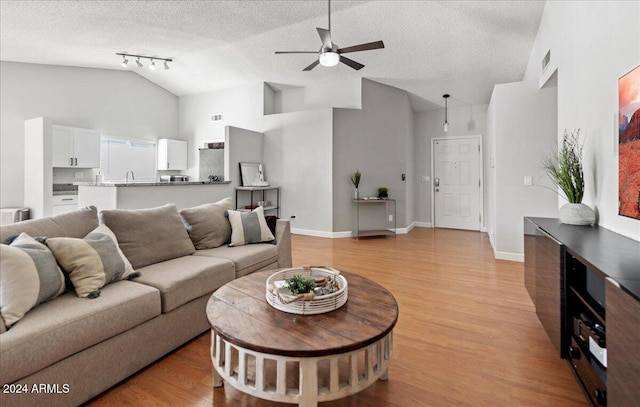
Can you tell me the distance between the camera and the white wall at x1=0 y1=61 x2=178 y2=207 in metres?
5.34

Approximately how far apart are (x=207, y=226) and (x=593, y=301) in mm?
2812

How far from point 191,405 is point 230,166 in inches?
190

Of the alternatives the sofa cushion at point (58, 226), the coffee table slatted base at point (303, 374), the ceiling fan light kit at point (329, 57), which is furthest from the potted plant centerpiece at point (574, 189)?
the sofa cushion at point (58, 226)

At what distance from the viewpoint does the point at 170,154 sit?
759 centimetres

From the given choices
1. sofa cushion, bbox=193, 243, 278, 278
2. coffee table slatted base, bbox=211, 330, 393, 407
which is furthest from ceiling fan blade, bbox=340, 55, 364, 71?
coffee table slatted base, bbox=211, 330, 393, 407

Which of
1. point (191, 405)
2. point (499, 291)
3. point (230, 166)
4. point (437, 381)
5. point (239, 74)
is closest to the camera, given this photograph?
point (191, 405)

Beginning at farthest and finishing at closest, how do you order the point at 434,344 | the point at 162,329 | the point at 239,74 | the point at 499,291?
the point at 239,74 < the point at 499,291 < the point at 434,344 < the point at 162,329

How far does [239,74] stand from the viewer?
6.61 meters

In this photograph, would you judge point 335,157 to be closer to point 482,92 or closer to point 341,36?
point 341,36

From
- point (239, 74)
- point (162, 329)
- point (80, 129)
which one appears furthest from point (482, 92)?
point (80, 129)

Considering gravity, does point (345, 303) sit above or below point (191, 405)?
above

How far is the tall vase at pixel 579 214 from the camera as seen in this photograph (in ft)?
7.27

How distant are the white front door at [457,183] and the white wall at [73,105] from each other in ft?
22.6

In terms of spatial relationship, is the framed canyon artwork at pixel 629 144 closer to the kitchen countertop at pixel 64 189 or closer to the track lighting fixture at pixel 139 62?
the track lighting fixture at pixel 139 62
